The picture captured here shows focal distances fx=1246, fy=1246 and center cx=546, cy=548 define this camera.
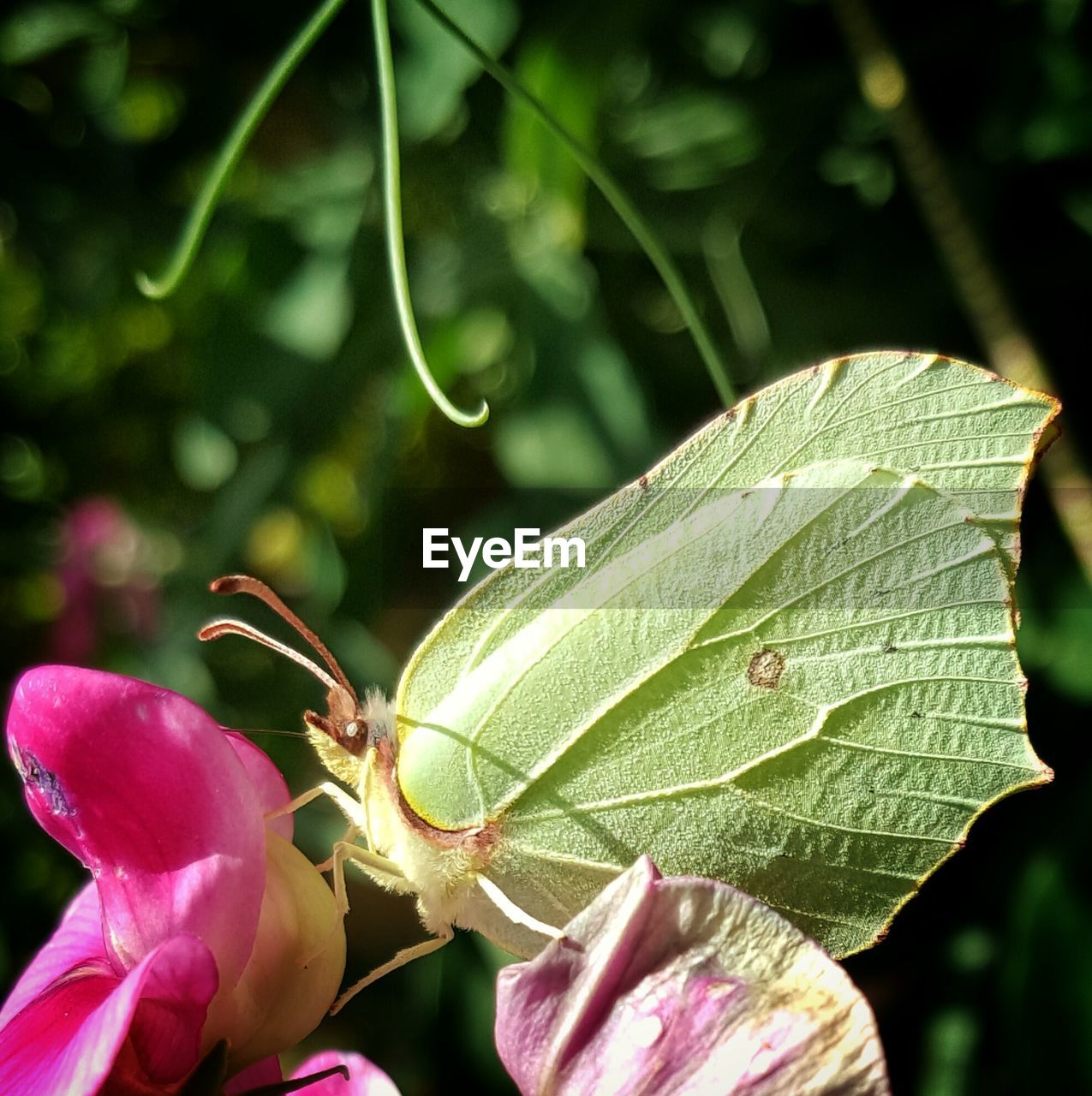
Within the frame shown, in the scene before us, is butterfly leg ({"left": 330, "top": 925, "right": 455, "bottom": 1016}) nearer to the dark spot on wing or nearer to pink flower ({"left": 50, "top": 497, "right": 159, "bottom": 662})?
the dark spot on wing

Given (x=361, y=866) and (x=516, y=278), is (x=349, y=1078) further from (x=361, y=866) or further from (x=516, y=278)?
(x=516, y=278)

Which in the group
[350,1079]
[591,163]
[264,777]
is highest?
[591,163]

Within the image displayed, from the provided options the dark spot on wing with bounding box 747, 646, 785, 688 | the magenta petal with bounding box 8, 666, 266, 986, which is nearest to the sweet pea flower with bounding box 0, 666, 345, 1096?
the magenta petal with bounding box 8, 666, 266, 986

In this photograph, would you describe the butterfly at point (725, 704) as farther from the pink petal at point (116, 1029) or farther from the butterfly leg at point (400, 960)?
the pink petal at point (116, 1029)

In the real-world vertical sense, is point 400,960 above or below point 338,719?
below

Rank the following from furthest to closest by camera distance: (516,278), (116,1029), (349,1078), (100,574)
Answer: (100,574), (516,278), (349,1078), (116,1029)

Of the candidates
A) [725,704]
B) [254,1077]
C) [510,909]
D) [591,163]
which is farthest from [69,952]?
[591,163]
